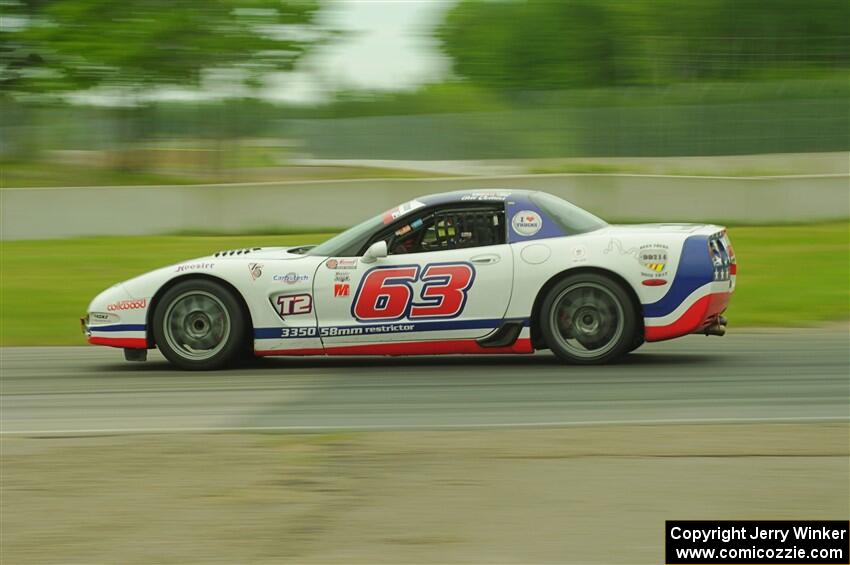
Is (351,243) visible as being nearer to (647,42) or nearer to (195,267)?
(195,267)

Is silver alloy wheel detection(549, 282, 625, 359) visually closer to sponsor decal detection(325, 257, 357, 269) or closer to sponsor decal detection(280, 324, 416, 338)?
sponsor decal detection(280, 324, 416, 338)

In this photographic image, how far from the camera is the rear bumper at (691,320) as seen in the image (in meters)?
8.78

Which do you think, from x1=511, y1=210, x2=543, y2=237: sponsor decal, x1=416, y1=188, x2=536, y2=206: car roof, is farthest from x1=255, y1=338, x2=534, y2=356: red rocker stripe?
x1=416, y1=188, x2=536, y2=206: car roof

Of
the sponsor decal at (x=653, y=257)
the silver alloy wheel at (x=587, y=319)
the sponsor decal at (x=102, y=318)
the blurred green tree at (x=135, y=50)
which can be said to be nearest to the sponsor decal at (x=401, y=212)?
the silver alloy wheel at (x=587, y=319)

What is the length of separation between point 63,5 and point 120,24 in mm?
1171

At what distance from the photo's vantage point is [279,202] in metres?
21.8

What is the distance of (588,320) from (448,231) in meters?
1.23

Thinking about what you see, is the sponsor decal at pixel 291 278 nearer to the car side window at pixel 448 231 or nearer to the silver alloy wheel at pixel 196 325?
the silver alloy wheel at pixel 196 325

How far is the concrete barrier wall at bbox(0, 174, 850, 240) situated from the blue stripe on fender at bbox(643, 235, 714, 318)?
12551mm

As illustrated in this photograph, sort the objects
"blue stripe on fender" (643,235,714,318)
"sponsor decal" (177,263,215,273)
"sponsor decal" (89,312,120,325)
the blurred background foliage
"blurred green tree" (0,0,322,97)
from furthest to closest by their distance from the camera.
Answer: "blurred green tree" (0,0,322,97) < the blurred background foliage < "sponsor decal" (89,312,120,325) < "sponsor decal" (177,263,215,273) < "blue stripe on fender" (643,235,714,318)

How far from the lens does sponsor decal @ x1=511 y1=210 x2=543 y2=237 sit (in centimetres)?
910

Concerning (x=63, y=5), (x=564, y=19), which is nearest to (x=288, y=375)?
(x=63, y=5)

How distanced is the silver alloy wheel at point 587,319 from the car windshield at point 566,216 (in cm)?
51

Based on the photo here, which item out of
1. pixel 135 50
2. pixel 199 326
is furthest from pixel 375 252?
pixel 135 50
